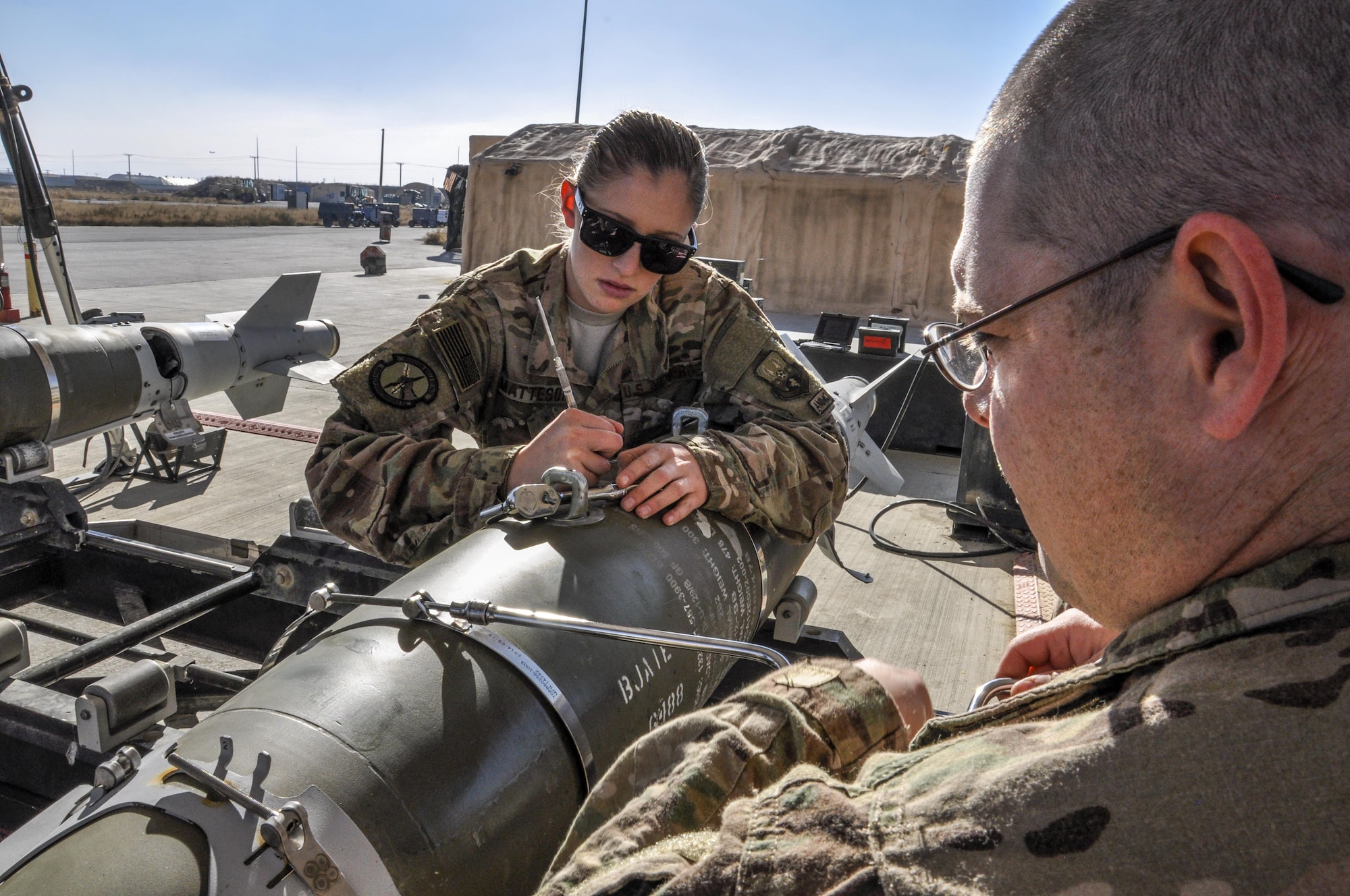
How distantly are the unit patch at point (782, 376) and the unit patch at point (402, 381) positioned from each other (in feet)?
2.92

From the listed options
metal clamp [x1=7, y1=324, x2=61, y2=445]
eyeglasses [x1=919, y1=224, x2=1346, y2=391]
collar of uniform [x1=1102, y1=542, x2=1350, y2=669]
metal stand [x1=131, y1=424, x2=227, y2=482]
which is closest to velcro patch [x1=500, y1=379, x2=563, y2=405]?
eyeglasses [x1=919, y1=224, x2=1346, y2=391]

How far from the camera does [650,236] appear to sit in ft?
7.81

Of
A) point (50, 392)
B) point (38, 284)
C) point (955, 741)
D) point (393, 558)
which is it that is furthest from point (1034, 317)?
point (38, 284)

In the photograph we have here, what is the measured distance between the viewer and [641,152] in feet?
7.72

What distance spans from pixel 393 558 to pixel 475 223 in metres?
14.6

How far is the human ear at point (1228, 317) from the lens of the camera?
2.29ft

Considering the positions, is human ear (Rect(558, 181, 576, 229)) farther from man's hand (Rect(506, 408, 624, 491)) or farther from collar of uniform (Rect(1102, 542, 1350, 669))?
collar of uniform (Rect(1102, 542, 1350, 669))

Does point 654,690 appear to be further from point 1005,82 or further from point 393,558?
point 1005,82

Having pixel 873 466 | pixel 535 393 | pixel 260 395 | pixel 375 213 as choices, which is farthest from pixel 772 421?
Result: pixel 375 213

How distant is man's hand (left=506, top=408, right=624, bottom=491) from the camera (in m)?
2.12

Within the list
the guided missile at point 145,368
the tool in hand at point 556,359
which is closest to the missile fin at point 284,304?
the guided missile at point 145,368

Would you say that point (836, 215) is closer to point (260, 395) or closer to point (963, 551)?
point (963, 551)

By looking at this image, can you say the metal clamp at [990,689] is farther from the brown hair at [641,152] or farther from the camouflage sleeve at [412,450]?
the brown hair at [641,152]

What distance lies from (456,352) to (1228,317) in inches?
81.0
